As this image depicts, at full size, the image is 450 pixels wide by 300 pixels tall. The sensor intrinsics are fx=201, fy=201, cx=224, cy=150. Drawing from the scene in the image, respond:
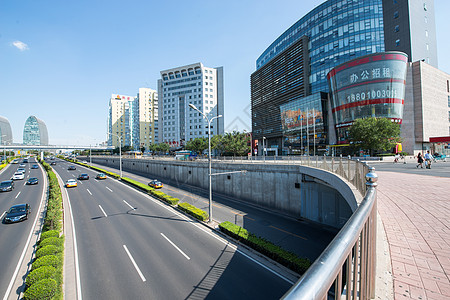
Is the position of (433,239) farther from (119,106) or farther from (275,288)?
(119,106)

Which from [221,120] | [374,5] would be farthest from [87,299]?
[221,120]

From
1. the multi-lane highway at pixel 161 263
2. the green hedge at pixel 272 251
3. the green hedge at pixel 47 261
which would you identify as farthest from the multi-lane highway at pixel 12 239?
the green hedge at pixel 272 251

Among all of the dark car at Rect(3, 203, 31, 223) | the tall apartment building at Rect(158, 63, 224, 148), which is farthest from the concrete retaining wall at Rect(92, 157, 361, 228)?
the tall apartment building at Rect(158, 63, 224, 148)

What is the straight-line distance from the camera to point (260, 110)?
86.0m

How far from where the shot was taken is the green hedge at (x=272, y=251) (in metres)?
11.2

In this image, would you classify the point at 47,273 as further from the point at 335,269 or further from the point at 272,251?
the point at 335,269

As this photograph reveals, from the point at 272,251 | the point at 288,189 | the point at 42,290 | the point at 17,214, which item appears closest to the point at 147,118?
the point at 17,214

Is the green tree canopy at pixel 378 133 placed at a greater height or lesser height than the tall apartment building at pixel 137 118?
lesser

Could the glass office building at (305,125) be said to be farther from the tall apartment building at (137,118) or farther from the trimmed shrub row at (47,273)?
the tall apartment building at (137,118)

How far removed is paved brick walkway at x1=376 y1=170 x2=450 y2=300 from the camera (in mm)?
2928

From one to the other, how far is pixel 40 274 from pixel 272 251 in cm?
1176

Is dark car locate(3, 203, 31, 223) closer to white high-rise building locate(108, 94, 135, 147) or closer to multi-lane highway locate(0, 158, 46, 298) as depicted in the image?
multi-lane highway locate(0, 158, 46, 298)

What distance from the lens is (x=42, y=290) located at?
8.05 meters

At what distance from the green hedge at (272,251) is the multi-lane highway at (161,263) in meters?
0.90
